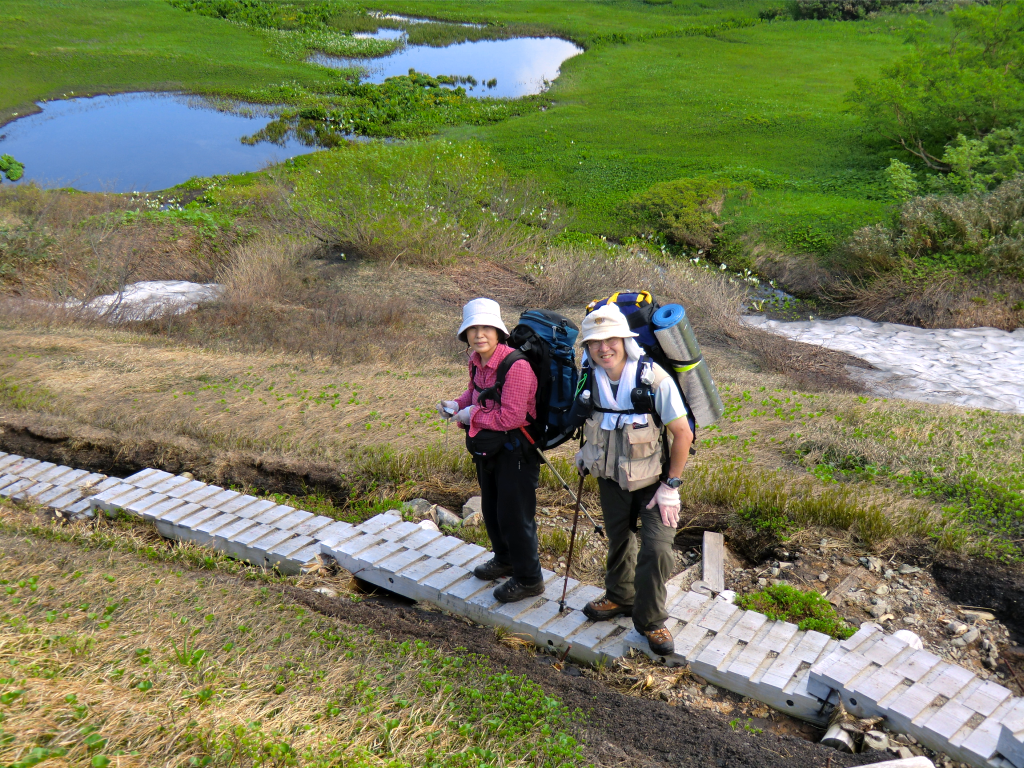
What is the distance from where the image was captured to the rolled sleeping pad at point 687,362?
3.87 meters

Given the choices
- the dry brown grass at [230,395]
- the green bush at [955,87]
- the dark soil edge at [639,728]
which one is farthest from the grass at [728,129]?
the dark soil edge at [639,728]

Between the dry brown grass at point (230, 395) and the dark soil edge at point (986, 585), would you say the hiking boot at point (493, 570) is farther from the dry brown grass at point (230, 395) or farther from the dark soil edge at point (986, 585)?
the dark soil edge at point (986, 585)

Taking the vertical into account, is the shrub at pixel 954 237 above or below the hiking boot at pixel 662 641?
above

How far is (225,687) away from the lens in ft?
11.0

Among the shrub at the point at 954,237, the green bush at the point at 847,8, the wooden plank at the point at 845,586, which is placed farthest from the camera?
the green bush at the point at 847,8

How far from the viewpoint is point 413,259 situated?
55.3 ft

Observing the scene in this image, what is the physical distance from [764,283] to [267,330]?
12.1 meters

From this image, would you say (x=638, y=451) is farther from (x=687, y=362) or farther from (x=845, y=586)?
(x=845, y=586)

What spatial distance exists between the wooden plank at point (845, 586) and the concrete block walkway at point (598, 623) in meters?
0.76

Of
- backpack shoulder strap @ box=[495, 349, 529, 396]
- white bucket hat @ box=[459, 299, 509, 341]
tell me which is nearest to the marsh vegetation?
backpack shoulder strap @ box=[495, 349, 529, 396]

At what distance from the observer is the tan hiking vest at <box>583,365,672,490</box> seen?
3.89 meters

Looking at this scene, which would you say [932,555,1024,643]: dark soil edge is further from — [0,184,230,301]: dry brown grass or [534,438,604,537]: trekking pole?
[0,184,230,301]: dry brown grass

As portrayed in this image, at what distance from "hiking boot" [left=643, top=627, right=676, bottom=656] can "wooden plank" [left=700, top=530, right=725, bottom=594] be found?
37.3 inches

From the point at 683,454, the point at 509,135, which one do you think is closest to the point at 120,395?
the point at 683,454
